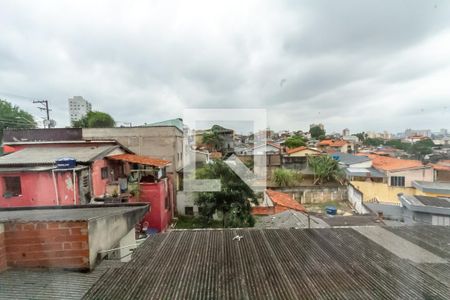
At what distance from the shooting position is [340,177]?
9.98 m

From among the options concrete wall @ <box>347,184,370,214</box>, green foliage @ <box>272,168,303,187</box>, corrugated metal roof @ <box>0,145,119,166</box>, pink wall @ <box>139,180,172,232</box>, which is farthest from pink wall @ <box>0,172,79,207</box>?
concrete wall @ <box>347,184,370,214</box>

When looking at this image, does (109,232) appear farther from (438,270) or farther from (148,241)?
(438,270)

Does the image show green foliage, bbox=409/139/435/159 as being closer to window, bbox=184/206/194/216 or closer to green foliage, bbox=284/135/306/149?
green foliage, bbox=284/135/306/149

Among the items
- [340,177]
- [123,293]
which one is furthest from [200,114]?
[340,177]

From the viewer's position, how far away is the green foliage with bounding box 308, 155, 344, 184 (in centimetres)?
1000

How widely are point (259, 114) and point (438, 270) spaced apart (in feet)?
8.82

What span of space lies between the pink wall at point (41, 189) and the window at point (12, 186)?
57mm

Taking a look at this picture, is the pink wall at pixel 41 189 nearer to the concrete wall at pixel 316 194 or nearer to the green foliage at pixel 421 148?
the concrete wall at pixel 316 194

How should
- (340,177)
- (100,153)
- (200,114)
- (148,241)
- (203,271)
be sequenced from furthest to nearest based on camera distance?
1. (340,177)
2. (100,153)
3. (200,114)
4. (148,241)
5. (203,271)

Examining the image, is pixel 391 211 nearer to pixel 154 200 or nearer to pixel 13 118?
pixel 154 200

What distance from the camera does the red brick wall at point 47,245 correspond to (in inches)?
60.6

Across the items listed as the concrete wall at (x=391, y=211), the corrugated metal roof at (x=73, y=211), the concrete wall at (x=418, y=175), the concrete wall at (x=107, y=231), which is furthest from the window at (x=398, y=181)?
the concrete wall at (x=107, y=231)

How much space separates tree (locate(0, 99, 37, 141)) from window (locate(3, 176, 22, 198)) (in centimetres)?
282

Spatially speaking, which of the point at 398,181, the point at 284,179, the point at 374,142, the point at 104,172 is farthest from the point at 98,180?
the point at 374,142
